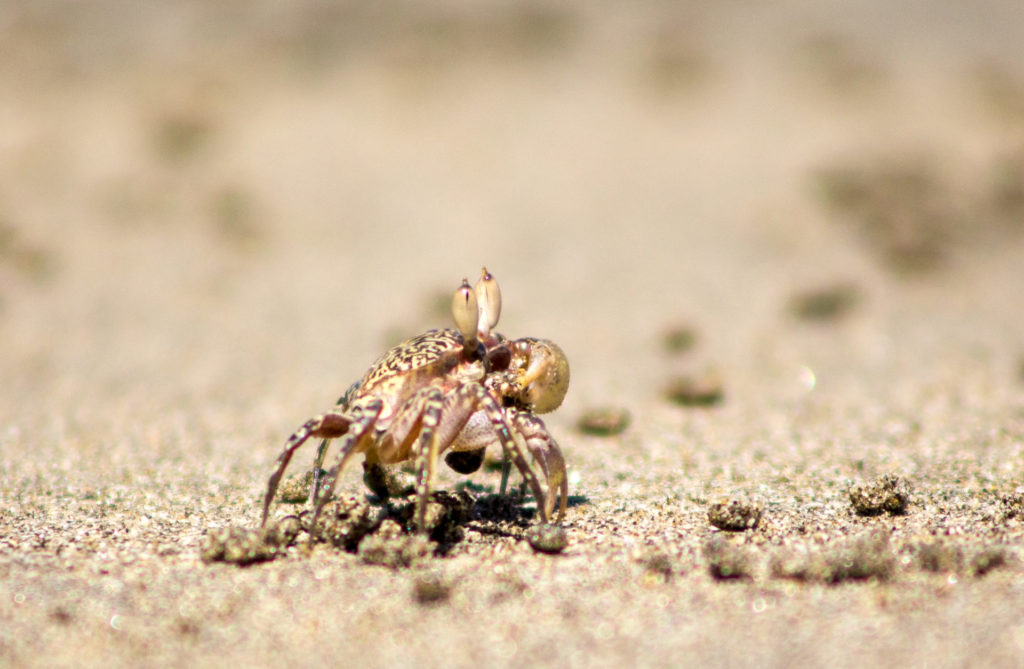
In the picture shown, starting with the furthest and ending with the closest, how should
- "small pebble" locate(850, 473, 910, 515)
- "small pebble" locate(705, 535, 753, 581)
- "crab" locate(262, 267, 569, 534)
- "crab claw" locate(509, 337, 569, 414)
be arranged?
"crab claw" locate(509, 337, 569, 414) → "small pebble" locate(850, 473, 910, 515) → "crab" locate(262, 267, 569, 534) → "small pebble" locate(705, 535, 753, 581)

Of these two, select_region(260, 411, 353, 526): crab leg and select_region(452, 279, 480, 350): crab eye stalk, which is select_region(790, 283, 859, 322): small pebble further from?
select_region(260, 411, 353, 526): crab leg

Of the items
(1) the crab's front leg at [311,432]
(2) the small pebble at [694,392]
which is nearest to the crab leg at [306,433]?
(1) the crab's front leg at [311,432]

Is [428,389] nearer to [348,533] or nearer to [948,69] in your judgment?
[348,533]

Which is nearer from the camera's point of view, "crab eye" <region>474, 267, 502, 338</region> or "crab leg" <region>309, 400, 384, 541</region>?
"crab leg" <region>309, 400, 384, 541</region>

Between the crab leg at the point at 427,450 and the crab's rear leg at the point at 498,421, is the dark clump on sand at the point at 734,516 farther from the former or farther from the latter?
the crab leg at the point at 427,450

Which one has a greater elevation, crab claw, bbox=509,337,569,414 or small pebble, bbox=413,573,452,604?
crab claw, bbox=509,337,569,414

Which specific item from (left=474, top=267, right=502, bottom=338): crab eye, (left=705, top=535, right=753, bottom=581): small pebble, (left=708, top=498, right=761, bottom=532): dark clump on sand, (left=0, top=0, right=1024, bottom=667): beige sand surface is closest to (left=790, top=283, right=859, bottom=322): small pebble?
(left=0, top=0, right=1024, bottom=667): beige sand surface

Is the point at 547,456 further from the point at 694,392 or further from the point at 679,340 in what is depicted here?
the point at 679,340

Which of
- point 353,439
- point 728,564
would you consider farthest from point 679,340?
point 353,439

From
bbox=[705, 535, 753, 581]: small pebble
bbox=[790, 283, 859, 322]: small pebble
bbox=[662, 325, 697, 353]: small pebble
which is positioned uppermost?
bbox=[790, 283, 859, 322]: small pebble
